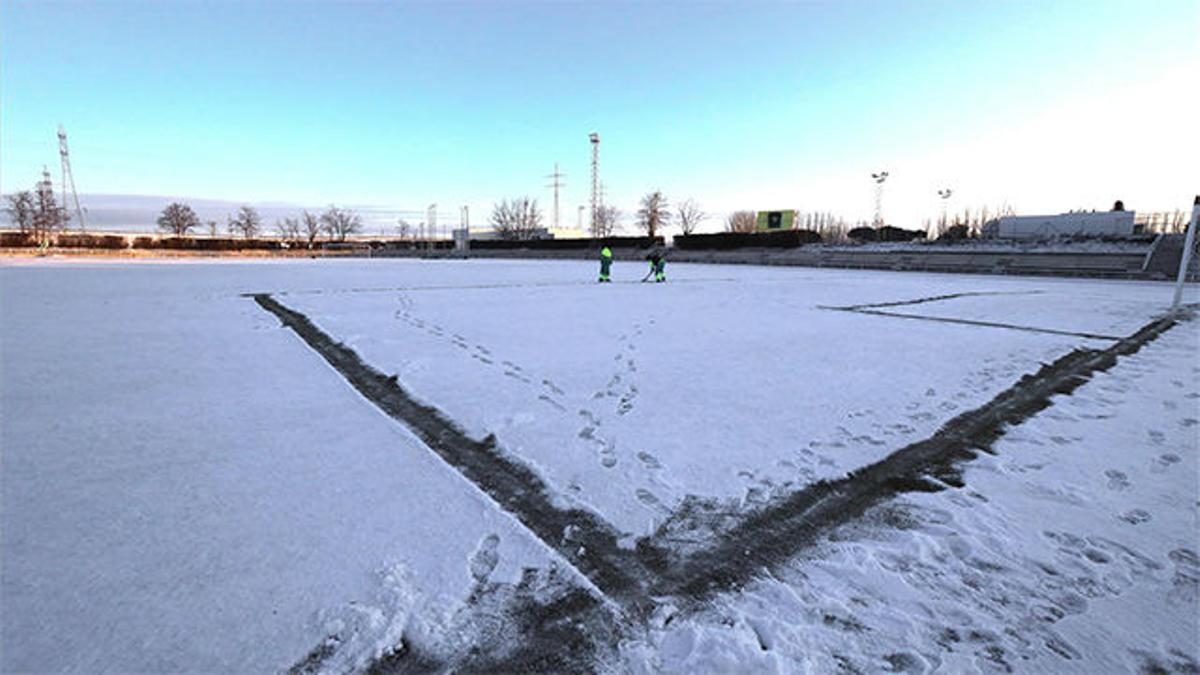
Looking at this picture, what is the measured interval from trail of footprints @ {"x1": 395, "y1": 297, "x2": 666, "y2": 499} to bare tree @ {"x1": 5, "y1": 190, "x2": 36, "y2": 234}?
89237mm

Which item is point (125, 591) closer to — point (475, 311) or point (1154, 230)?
point (475, 311)

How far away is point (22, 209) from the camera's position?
64.3m

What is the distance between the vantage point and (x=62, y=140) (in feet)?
196

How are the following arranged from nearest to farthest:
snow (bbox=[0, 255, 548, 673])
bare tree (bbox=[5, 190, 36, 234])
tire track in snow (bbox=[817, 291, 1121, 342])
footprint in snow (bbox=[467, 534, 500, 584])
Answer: snow (bbox=[0, 255, 548, 673]) → footprint in snow (bbox=[467, 534, 500, 584]) → tire track in snow (bbox=[817, 291, 1121, 342]) → bare tree (bbox=[5, 190, 36, 234])

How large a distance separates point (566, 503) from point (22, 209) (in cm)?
9493

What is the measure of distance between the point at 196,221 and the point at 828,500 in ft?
363

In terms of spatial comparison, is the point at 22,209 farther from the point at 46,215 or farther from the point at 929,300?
the point at 929,300

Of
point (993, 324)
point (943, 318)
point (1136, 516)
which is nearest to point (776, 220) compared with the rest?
point (943, 318)

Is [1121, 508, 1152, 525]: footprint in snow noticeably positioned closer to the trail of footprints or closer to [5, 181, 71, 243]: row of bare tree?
the trail of footprints

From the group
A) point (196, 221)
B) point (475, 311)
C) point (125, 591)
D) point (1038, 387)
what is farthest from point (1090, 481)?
point (196, 221)

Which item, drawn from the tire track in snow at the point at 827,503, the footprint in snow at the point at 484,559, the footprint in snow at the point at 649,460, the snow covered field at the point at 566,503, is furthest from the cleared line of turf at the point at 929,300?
the footprint in snow at the point at 484,559

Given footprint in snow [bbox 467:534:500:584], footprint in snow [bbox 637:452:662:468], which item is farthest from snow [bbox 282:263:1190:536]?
footprint in snow [bbox 467:534:500:584]

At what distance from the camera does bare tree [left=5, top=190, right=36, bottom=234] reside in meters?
64.1

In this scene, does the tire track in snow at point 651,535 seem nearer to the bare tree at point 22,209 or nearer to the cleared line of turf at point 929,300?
the cleared line of turf at point 929,300
